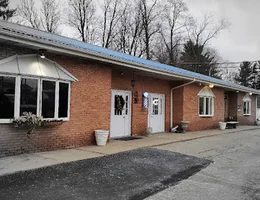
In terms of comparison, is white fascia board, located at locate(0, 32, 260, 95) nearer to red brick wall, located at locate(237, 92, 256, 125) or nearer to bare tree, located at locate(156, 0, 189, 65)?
red brick wall, located at locate(237, 92, 256, 125)

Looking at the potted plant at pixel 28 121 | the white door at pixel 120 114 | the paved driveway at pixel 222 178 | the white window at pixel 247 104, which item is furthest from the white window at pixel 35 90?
the white window at pixel 247 104

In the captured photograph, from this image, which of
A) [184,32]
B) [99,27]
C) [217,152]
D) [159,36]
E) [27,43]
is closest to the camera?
[27,43]

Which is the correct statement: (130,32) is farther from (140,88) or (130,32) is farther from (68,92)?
(68,92)

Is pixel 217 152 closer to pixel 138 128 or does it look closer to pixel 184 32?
pixel 138 128

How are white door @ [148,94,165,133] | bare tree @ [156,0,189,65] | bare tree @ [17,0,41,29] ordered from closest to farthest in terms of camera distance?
white door @ [148,94,165,133] → bare tree @ [17,0,41,29] → bare tree @ [156,0,189,65]

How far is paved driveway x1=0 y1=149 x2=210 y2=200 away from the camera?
16.6 ft

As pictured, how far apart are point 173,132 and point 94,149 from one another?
7088 millimetres

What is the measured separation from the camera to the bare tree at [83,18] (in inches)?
1454

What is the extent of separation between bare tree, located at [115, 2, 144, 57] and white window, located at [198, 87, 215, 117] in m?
20.7


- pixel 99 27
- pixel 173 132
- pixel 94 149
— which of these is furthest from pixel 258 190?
A: pixel 99 27

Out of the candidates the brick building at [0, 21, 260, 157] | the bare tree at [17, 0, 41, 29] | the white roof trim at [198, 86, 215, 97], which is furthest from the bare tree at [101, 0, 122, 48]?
the brick building at [0, 21, 260, 157]

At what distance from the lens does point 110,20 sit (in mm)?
39188

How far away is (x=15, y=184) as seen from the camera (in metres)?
5.42

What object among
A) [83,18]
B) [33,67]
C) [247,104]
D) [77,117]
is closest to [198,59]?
[83,18]
